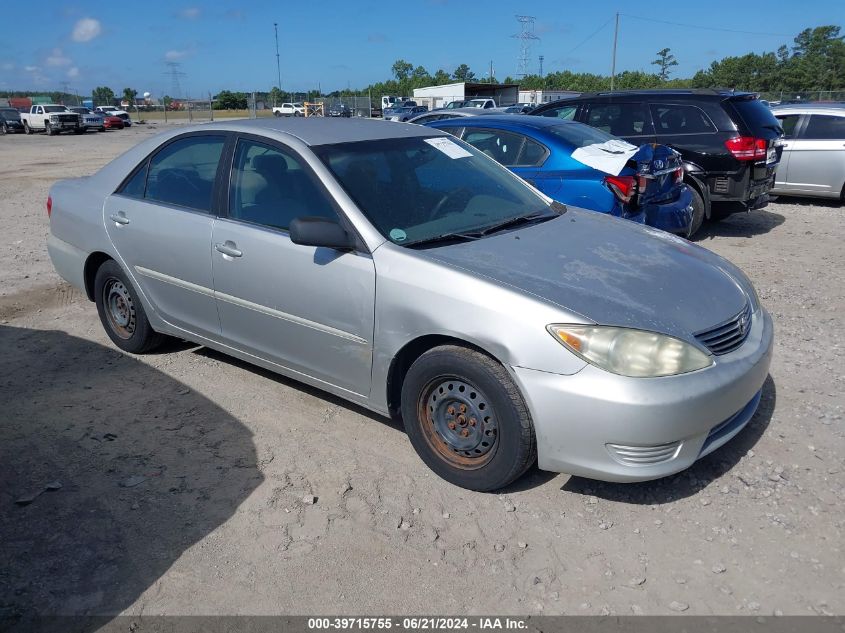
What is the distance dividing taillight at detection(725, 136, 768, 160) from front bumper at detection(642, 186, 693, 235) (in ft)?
5.58

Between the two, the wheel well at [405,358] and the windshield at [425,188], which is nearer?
the wheel well at [405,358]

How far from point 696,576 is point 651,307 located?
1.14m

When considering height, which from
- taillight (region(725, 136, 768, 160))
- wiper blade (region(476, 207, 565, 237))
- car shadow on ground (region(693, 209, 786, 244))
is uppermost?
→ taillight (region(725, 136, 768, 160))

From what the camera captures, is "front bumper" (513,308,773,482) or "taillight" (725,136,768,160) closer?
"front bumper" (513,308,773,482)

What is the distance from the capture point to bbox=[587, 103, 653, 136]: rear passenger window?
9070 mm

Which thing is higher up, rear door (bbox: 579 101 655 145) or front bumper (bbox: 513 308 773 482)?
rear door (bbox: 579 101 655 145)

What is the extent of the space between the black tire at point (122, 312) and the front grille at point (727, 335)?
3.61m

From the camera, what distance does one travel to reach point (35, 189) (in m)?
14.2

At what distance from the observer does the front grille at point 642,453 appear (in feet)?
9.52

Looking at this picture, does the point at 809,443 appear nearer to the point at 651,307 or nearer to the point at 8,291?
the point at 651,307

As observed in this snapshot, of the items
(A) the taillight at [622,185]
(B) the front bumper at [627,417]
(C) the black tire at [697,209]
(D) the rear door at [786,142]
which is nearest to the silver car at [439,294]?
(B) the front bumper at [627,417]

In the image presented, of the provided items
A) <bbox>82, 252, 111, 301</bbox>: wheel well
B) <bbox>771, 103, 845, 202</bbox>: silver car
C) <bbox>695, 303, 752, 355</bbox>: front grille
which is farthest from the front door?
<bbox>771, 103, 845, 202</bbox>: silver car

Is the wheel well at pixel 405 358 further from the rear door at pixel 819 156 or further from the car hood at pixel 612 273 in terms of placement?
the rear door at pixel 819 156

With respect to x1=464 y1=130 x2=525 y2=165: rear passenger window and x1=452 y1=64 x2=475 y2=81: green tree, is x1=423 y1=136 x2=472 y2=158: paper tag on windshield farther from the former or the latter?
x1=452 y1=64 x2=475 y2=81: green tree
